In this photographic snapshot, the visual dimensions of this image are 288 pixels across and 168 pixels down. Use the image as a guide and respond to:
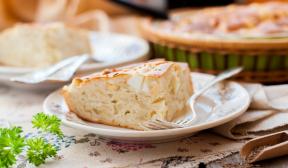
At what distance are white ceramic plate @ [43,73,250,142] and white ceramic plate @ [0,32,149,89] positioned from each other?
202 millimetres

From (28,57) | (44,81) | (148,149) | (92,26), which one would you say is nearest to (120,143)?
(148,149)

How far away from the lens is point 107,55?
152 centimetres

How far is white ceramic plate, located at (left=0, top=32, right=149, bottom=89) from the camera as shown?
1285 mm

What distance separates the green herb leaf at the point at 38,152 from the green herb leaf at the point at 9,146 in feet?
0.06

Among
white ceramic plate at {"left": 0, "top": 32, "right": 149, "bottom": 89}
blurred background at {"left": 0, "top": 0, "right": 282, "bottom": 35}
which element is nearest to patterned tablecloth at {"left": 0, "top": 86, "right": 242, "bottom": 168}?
white ceramic plate at {"left": 0, "top": 32, "right": 149, "bottom": 89}

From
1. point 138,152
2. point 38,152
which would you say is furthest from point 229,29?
point 38,152

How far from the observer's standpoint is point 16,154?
33.4 inches

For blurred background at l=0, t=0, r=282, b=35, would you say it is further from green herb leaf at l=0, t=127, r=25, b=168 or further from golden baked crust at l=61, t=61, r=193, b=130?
green herb leaf at l=0, t=127, r=25, b=168

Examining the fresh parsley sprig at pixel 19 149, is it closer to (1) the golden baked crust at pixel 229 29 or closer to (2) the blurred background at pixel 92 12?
(1) the golden baked crust at pixel 229 29

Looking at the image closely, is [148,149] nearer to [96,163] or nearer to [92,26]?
[96,163]

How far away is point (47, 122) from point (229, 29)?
0.68 metres

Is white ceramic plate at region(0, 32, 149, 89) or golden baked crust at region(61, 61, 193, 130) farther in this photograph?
A: white ceramic plate at region(0, 32, 149, 89)

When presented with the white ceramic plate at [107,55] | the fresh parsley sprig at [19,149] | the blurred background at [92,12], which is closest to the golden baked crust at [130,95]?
the fresh parsley sprig at [19,149]

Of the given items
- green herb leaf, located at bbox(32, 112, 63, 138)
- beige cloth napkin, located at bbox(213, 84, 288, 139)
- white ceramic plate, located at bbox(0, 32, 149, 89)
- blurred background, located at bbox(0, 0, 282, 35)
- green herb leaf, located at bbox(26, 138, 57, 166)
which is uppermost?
blurred background, located at bbox(0, 0, 282, 35)
